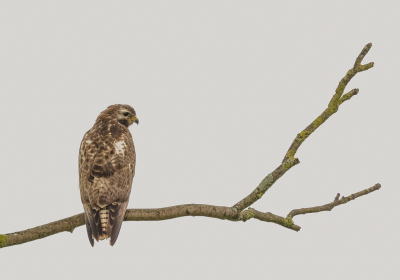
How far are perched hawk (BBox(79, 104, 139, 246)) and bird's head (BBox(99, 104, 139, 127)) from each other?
17 cm

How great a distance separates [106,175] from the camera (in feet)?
23.1

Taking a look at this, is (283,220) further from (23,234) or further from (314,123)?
(23,234)

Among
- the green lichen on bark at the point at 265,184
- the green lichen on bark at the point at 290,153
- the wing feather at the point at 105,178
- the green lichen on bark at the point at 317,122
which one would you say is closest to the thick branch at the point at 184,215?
the wing feather at the point at 105,178

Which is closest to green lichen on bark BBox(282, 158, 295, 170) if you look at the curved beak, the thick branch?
the thick branch

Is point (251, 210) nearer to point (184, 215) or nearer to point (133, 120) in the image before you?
point (184, 215)

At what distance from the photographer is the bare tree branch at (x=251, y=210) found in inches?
254

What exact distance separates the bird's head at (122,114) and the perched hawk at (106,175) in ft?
0.55

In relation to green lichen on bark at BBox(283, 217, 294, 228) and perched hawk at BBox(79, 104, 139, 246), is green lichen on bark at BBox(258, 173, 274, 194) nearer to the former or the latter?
green lichen on bark at BBox(283, 217, 294, 228)

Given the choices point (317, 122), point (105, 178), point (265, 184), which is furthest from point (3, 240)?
point (317, 122)

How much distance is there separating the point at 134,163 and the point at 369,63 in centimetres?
462

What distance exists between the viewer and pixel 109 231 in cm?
656

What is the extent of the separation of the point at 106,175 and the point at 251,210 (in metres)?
2.59

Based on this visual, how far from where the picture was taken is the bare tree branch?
645 centimetres

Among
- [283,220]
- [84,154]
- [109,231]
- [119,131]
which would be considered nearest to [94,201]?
[109,231]
